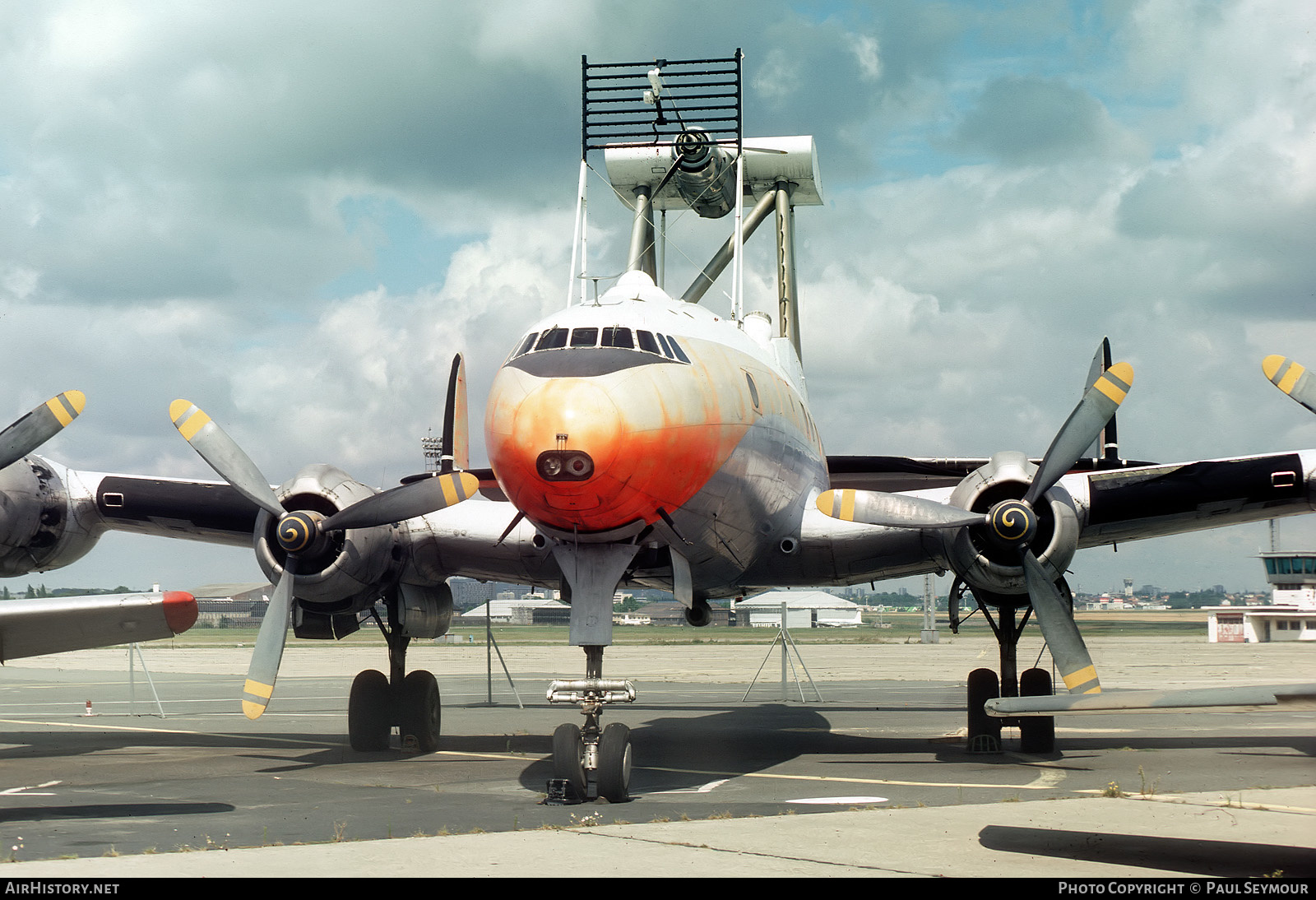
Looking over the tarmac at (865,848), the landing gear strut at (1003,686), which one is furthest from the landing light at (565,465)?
the landing gear strut at (1003,686)

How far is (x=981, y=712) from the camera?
1633cm

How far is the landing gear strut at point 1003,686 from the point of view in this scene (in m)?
15.6

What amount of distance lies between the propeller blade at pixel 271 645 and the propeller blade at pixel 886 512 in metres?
6.73

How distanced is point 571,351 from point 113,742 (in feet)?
38.2

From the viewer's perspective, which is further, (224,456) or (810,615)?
(810,615)

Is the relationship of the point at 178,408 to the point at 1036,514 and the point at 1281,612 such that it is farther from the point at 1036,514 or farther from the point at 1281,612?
the point at 1281,612

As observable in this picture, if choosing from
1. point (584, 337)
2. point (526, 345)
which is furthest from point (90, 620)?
point (584, 337)

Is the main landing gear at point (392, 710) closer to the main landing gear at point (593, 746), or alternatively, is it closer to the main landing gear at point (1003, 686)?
the main landing gear at point (593, 746)

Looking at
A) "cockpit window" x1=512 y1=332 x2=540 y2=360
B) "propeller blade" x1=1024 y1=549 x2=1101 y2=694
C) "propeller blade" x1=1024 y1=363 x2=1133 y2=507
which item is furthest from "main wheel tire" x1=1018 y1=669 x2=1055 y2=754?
"cockpit window" x1=512 y1=332 x2=540 y2=360

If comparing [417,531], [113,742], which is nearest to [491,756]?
[417,531]

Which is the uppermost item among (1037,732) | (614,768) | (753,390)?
(753,390)

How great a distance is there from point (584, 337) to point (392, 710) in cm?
772

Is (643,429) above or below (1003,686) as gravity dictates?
above

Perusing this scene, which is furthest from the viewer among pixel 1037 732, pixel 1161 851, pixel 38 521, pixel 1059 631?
pixel 38 521
